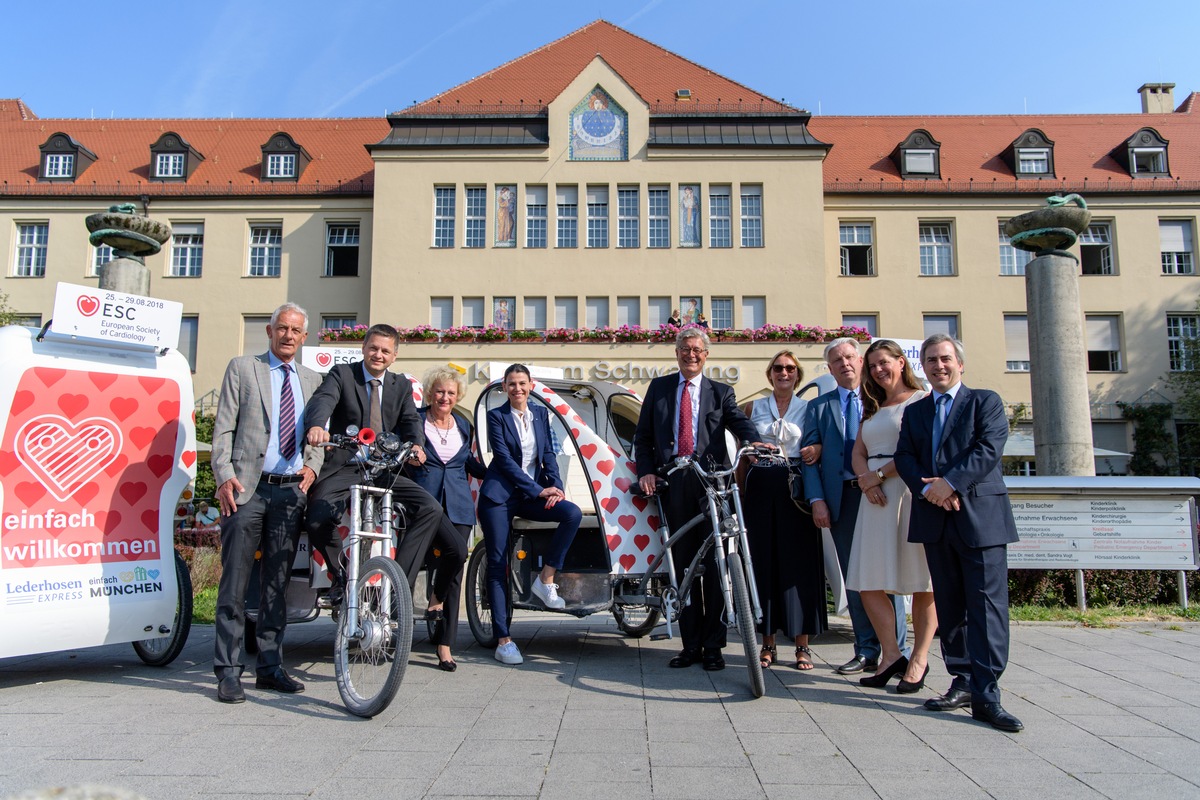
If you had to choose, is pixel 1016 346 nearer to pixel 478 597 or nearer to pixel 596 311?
pixel 596 311

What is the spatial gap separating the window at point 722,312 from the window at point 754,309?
48 cm

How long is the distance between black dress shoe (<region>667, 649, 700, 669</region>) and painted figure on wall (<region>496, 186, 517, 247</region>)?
26762 mm

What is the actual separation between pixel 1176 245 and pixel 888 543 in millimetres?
36569

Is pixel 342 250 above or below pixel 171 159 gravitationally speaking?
below

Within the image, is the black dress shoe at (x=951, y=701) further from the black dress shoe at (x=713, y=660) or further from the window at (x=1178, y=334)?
the window at (x=1178, y=334)

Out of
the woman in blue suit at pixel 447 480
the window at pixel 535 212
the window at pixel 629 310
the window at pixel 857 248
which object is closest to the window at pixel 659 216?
the window at pixel 629 310

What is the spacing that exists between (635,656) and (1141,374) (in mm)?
33810

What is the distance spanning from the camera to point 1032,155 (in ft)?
117

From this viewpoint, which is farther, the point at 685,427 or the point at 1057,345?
the point at 1057,345

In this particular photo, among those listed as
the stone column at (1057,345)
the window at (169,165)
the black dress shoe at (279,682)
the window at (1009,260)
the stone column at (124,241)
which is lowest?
the black dress shoe at (279,682)

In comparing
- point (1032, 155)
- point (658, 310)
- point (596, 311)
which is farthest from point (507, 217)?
point (1032, 155)

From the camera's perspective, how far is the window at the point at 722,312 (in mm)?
30923

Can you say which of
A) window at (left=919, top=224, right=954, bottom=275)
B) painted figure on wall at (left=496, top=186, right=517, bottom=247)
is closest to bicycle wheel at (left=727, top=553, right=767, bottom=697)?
painted figure on wall at (left=496, top=186, right=517, bottom=247)

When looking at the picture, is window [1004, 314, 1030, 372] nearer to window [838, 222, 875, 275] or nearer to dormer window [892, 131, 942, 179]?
window [838, 222, 875, 275]
